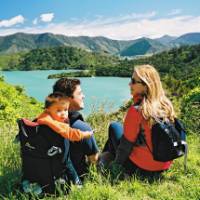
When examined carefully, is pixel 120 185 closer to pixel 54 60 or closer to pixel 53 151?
pixel 53 151

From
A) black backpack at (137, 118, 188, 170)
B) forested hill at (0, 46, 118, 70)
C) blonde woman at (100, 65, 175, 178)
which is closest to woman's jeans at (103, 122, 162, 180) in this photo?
blonde woman at (100, 65, 175, 178)

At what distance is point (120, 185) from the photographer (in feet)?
13.4

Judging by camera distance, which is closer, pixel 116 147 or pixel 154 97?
pixel 154 97

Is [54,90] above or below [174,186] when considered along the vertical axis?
above

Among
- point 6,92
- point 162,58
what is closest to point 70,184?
point 6,92

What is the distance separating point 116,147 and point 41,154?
1100mm

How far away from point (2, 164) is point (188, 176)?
7.02 ft

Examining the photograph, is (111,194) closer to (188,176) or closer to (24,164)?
(24,164)

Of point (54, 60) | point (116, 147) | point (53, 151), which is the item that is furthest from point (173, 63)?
point (53, 151)

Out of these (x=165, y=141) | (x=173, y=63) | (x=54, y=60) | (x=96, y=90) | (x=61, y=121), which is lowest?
(x=96, y=90)

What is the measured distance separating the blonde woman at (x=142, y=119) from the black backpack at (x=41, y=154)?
744 millimetres

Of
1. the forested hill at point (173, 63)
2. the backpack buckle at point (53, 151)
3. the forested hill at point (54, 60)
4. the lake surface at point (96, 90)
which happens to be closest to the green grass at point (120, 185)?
the backpack buckle at point (53, 151)

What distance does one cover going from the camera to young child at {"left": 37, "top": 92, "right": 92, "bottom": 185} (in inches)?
147

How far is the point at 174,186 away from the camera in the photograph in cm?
420
